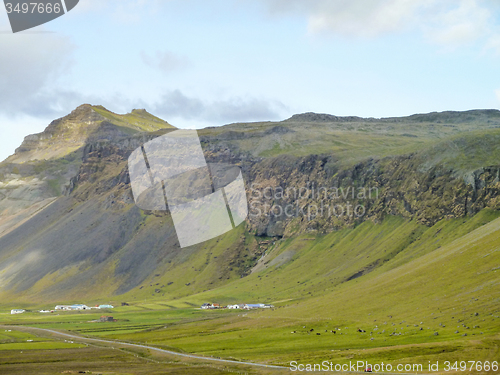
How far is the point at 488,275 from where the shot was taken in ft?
386

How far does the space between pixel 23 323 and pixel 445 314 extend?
118 meters

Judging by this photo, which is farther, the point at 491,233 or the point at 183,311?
the point at 183,311

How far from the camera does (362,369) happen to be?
73.4m

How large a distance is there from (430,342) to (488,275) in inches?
1465

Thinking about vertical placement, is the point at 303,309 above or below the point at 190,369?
below

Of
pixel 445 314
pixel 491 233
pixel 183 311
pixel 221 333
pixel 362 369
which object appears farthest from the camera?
pixel 183 311

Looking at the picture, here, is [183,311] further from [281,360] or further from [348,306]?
[281,360]

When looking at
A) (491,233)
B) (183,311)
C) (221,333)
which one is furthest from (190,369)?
(183,311)

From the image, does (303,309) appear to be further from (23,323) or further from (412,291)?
(23,323)

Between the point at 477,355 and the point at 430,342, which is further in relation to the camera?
the point at 430,342

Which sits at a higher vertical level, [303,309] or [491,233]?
[491,233]

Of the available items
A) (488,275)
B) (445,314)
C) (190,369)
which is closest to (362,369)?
(190,369)

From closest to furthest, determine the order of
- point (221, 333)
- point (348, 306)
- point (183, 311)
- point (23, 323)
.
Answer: point (221, 333), point (348, 306), point (23, 323), point (183, 311)

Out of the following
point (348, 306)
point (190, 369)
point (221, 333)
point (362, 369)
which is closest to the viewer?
point (362, 369)
